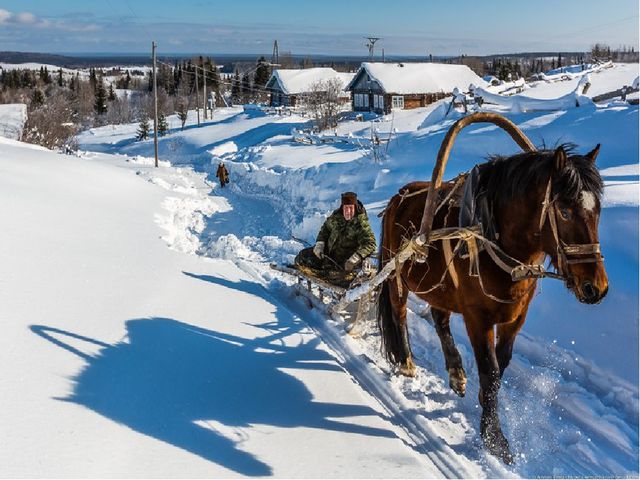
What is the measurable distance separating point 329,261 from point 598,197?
3.95m

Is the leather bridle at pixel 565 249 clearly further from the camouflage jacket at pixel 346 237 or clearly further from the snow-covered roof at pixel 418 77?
the snow-covered roof at pixel 418 77

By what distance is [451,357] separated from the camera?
15.7 feet

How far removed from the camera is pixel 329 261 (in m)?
6.74

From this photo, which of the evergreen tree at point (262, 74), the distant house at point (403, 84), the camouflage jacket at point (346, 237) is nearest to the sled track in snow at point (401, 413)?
the camouflage jacket at point (346, 237)

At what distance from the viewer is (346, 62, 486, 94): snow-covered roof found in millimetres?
44000

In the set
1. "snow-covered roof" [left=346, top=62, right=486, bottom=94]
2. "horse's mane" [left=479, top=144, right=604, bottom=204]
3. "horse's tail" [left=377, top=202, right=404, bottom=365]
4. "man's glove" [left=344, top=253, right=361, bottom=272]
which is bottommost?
"horse's tail" [left=377, top=202, right=404, bottom=365]

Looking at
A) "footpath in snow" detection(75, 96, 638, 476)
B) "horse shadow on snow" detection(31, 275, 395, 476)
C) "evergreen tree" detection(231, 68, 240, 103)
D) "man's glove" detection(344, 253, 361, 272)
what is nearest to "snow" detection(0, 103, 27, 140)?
"footpath in snow" detection(75, 96, 638, 476)

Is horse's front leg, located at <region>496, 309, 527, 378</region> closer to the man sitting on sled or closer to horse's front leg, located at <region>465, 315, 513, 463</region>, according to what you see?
horse's front leg, located at <region>465, 315, 513, 463</region>

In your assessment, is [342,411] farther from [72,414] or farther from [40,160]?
[40,160]

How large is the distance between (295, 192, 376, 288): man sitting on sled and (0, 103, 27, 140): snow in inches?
1117

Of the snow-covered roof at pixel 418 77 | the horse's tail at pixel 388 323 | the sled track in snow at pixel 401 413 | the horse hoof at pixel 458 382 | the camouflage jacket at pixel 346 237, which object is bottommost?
the sled track in snow at pixel 401 413

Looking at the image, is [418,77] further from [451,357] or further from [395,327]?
[451,357]

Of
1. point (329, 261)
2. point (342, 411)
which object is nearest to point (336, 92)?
point (329, 261)

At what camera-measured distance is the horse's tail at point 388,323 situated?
16.8ft
